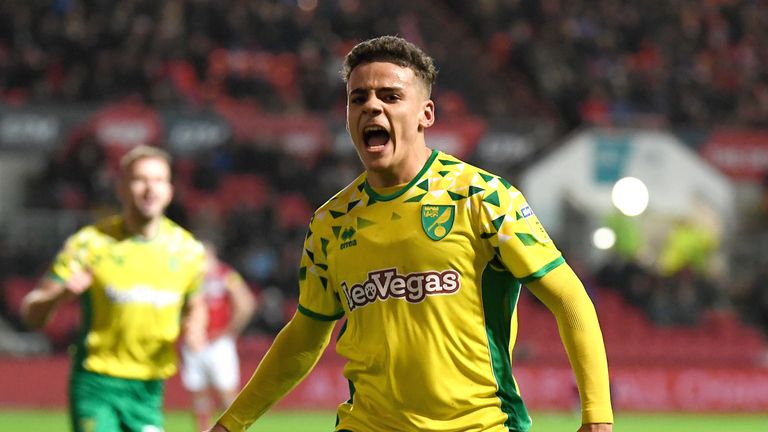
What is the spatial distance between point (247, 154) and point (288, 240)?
1.66m

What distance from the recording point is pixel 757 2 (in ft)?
87.0

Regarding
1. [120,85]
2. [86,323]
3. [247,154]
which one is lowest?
[86,323]

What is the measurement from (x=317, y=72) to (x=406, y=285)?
17.2 metres

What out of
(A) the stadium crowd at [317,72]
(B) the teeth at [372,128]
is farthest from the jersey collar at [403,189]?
(A) the stadium crowd at [317,72]

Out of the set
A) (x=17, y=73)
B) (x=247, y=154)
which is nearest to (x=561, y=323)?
(x=247, y=154)

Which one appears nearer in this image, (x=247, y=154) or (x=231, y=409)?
(x=231, y=409)

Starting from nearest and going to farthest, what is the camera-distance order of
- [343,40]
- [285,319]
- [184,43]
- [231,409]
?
[231,409] < [285,319] < [184,43] < [343,40]

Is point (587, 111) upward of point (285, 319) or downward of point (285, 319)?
upward

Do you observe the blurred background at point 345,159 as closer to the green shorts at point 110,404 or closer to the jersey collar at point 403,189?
the green shorts at point 110,404

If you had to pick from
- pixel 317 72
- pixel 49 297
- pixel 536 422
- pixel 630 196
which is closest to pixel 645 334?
pixel 630 196

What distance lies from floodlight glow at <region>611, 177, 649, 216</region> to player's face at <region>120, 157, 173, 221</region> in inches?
551

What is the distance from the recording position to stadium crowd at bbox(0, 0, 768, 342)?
62.4 feet

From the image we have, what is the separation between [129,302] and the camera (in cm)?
745

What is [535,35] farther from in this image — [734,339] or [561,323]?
[561,323]
